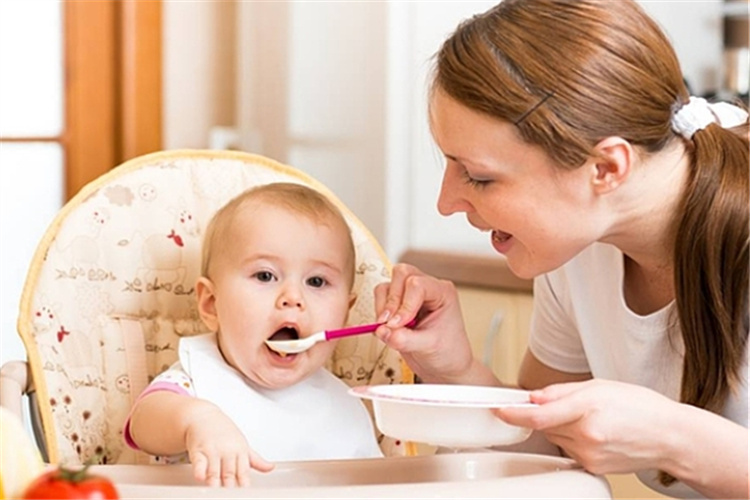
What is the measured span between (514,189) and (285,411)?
0.42 meters

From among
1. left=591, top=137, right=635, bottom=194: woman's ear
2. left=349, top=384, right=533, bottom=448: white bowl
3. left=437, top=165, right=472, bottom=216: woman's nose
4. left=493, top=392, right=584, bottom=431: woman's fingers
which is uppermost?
left=591, top=137, right=635, bottom=194: woman's ear

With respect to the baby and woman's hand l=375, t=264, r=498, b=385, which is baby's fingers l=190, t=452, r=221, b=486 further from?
woman's hand l=375, t=264, r=498, b=385

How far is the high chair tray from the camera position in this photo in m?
1.03

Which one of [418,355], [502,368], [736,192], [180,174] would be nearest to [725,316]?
[736,192]

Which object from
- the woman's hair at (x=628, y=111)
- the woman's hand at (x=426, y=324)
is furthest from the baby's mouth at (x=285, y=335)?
the woman's hair at (x=628, y=111)

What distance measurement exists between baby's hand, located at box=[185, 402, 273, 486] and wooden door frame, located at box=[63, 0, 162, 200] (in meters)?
1.57

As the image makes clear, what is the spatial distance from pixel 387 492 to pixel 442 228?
1.59 meters

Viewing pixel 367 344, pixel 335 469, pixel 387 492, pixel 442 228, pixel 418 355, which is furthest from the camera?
pixel 442 228

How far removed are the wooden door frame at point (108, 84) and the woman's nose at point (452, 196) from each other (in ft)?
4.89

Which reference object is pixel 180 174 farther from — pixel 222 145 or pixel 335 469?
pixel 222 145

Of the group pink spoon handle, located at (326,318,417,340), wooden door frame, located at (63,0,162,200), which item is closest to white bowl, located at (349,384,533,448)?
pink spoon handle, located at (326,318,417,340)

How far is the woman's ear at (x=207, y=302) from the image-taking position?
1.55 m

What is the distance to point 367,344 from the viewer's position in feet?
5.54

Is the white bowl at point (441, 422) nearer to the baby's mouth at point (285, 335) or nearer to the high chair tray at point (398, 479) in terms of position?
the high chair tray at point (398, 479)
